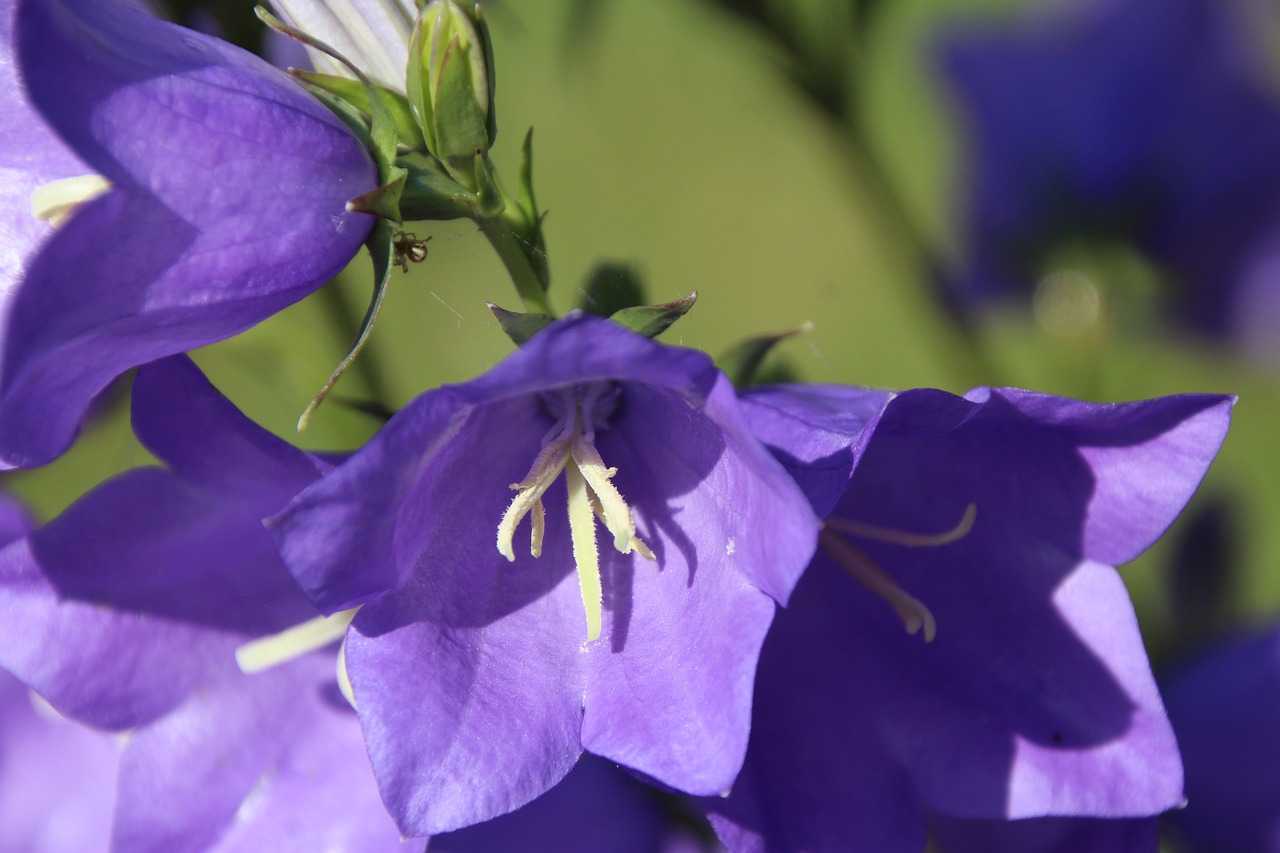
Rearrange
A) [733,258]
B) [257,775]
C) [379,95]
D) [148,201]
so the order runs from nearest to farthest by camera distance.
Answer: [148,201], [379,95], [257,775], [733,258]

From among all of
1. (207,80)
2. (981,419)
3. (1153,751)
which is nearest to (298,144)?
(207,80)

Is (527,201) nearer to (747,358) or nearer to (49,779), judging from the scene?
(747,358)

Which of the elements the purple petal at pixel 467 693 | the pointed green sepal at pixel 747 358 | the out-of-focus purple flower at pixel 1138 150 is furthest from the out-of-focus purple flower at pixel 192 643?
the out-of-focus purple flower at pixel 1138 150

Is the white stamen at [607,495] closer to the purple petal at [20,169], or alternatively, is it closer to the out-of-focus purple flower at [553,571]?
the out-of-focus purple flower at [553,571]

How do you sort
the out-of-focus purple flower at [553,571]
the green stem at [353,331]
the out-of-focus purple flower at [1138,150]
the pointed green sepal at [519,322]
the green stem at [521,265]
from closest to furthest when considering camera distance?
the out-of-focus purple flower at [553,571]
the pointed green sepal at [519,322]
the green stem at [521,265]
the green stem at [353,331]
the out-of-focus purple flower at [1138,150]

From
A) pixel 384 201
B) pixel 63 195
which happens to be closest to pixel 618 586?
pixel 384 201

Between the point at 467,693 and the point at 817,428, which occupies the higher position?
the point at 817,428

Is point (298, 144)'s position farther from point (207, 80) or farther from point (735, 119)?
point (735, 119)
